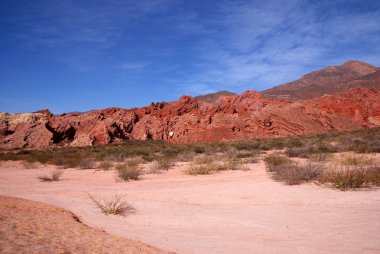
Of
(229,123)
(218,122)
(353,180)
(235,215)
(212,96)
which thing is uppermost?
(212,96)

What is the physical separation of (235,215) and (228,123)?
30456 millimetres

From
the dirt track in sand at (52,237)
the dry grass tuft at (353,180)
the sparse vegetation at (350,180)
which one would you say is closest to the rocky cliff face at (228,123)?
the dry grass tuft at (353,180)

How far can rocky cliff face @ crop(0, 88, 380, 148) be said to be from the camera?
115ft

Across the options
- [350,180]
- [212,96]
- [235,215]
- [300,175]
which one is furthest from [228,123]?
[212,96]

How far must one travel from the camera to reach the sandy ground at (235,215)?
4427 millimetres

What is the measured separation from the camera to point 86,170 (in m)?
14.7

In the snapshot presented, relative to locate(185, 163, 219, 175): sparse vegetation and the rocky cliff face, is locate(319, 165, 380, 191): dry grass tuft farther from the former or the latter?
the rocky cliff face

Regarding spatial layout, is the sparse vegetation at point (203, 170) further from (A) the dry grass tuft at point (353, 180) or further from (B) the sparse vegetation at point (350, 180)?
(B) the sparse vegetation at point (350, 180)

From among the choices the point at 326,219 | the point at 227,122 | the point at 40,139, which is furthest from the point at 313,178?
the point at 40,139

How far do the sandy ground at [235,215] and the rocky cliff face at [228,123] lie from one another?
25946 millimetres

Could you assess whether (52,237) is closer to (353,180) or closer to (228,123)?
(353,180)

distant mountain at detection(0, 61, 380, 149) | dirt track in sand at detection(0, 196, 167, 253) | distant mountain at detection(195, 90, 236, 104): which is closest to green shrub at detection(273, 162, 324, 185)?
dirt track in sand at detection(0, 196, 167, 253)

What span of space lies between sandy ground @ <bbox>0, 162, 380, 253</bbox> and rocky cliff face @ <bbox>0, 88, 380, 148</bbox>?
2595cm

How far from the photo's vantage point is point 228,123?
36188 mm
